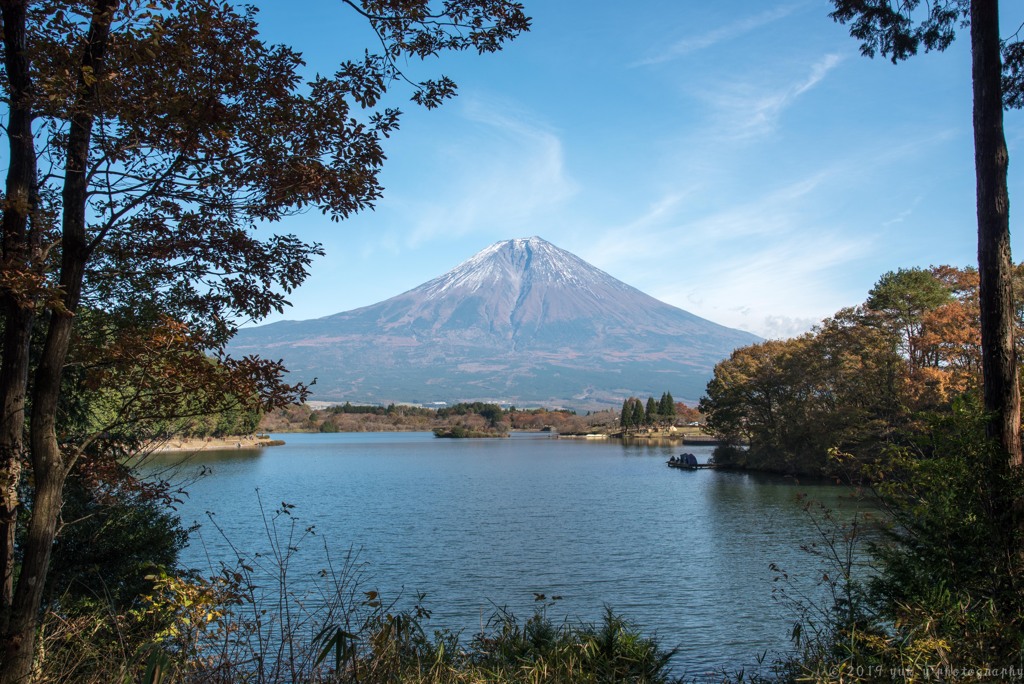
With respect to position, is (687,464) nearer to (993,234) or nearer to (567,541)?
(567,541)

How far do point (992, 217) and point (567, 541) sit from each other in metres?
13.9

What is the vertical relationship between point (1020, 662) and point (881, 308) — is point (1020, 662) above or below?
below

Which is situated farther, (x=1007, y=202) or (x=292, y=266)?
(x=1007, y=202)

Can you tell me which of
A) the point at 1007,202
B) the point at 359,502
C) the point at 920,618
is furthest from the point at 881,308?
the point at 920,618

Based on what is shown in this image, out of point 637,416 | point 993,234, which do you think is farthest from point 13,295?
point 637,416

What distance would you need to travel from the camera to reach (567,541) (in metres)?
18.0

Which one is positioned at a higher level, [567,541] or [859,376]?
[859,376]

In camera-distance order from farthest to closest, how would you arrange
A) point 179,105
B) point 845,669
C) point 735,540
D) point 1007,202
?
1. point 735,540
2. point 1007,202
3. point 845,669
4. point 179,105

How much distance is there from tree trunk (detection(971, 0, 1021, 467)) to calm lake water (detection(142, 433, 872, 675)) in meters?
3.10

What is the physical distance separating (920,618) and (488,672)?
9.47 ft

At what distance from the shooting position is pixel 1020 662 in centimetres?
400

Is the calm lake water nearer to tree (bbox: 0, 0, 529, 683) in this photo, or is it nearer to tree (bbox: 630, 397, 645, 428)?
tree (bbox: 0, 0, 529, 683)

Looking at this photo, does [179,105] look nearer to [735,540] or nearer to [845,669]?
[845,669]

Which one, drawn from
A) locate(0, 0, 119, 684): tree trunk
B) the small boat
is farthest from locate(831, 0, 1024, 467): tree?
the small boat
